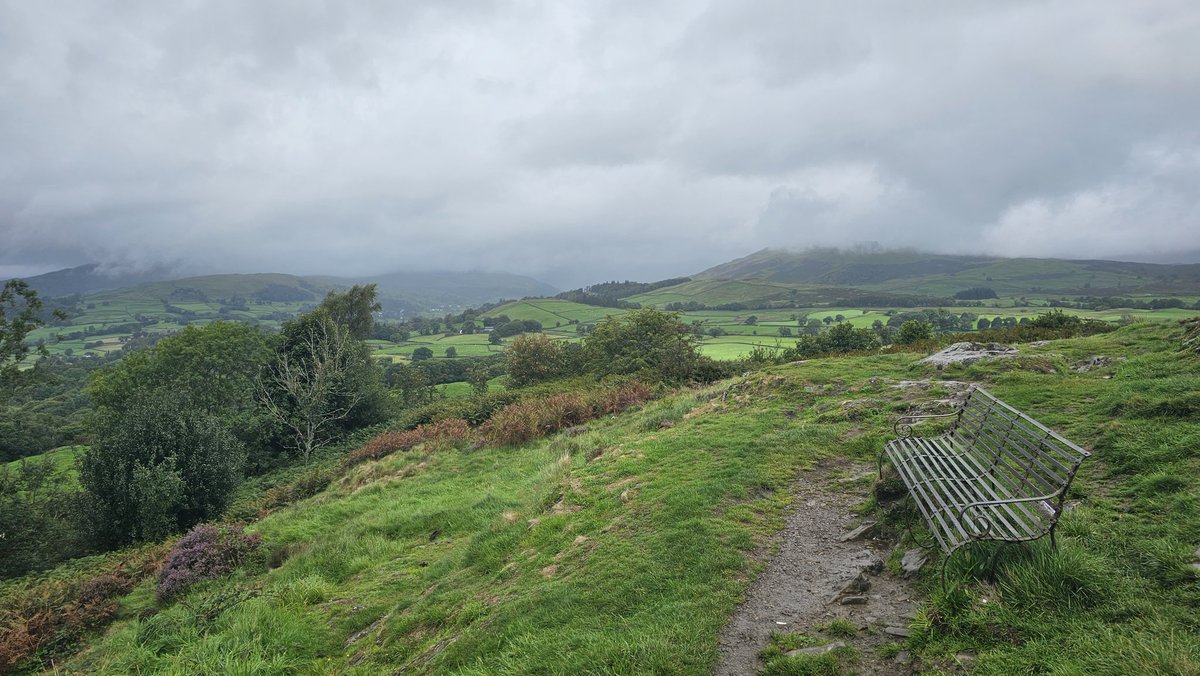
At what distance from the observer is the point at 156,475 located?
1591 cm

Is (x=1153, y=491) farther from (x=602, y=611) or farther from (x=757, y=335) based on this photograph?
(x=757, y=335)

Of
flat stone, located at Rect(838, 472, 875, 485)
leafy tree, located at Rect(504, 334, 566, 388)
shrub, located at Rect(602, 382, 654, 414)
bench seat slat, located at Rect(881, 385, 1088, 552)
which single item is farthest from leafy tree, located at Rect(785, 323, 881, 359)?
bench seat slat, located at Rect(881, 385, 1088, 552)

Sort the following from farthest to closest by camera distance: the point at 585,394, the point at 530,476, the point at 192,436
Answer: the point at 585,394
the point at 192,436
the point at 530,476

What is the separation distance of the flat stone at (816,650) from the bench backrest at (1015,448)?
2.31 meters

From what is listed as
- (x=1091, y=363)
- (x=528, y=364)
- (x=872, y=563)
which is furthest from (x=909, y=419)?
(x=528, y=364)

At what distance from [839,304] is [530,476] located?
156 m

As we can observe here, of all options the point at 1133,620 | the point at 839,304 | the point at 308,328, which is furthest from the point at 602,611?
the point at 839,304

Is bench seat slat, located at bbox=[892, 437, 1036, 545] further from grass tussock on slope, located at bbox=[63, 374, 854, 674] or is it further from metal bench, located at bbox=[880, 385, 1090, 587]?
grass tussock on slope, located at bbox=[63, 374, 854, 674]

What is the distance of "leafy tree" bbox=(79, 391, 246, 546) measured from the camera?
15.9 metres

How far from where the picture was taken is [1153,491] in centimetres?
564

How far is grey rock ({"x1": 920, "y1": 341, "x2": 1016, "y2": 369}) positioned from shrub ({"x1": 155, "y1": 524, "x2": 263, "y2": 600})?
69.0 feet

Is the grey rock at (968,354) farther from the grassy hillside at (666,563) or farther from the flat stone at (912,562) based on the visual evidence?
the flat stone at (912,562)

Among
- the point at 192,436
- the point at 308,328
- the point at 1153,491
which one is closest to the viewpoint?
the point at 1153,491

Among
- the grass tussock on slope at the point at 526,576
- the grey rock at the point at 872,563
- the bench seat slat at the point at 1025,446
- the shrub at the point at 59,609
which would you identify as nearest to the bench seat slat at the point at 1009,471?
the bench seat slat at the point at 1025,446
